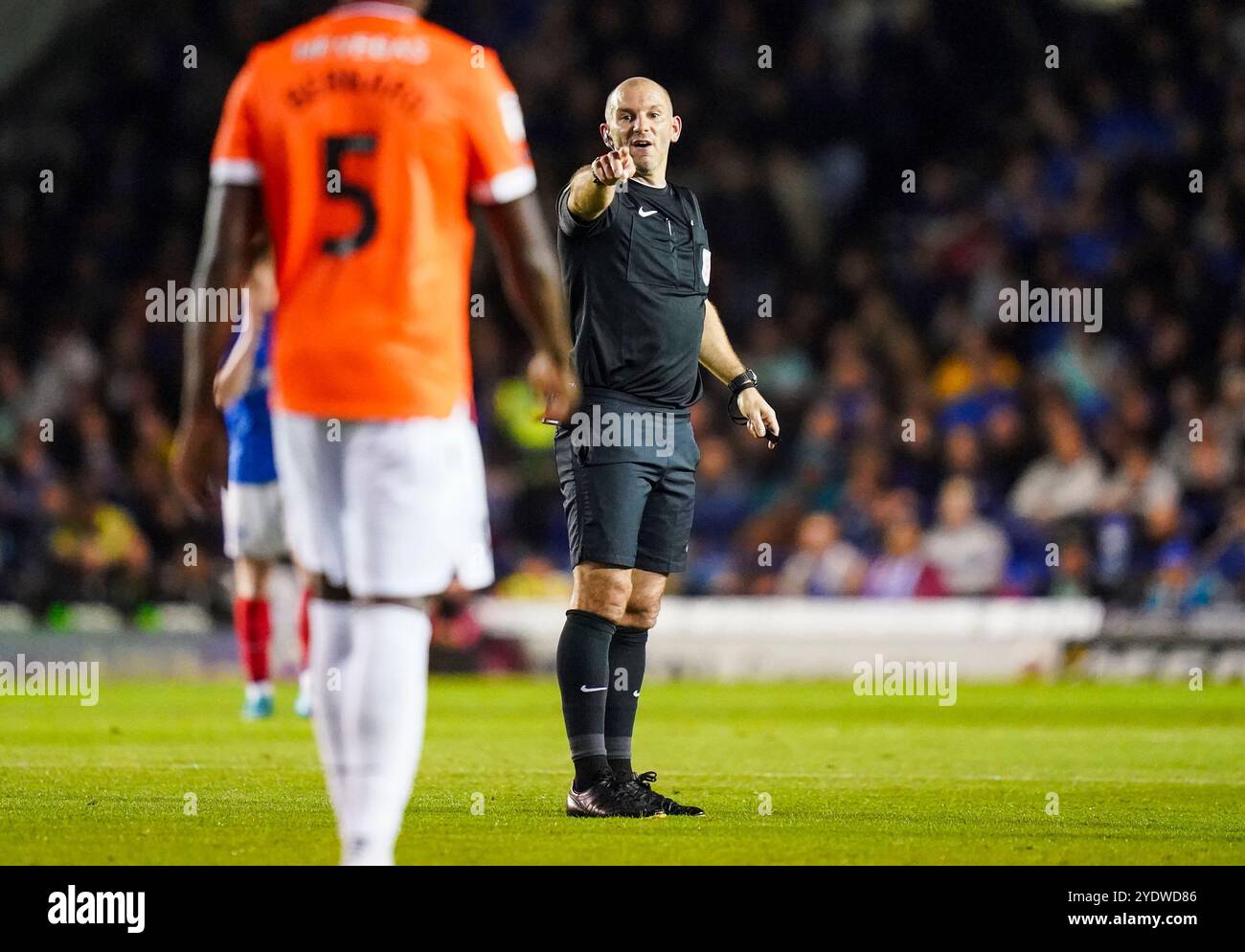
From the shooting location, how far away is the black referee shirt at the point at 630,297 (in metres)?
6.62

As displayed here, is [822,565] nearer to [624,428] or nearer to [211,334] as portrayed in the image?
[624,428]

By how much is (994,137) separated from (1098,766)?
457 inches

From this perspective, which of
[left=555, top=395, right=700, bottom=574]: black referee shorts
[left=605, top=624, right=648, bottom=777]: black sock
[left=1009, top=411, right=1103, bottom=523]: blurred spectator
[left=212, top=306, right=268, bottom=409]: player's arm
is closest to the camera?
[left=555, top=395, right=700, bottom=574]: black referee shorts

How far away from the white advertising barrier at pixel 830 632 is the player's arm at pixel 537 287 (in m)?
9.30

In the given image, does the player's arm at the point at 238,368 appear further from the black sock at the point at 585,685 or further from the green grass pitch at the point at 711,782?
the black sock at the point at 585,685

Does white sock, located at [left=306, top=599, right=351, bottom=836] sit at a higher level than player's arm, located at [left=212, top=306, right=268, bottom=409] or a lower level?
lower

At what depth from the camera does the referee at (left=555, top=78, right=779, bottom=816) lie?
6.45 meters

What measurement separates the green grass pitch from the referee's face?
2.22 metres

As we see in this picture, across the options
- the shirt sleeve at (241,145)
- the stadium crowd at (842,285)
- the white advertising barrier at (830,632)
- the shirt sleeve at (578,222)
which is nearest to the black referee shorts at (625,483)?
the shirt sleeve at (578,222)

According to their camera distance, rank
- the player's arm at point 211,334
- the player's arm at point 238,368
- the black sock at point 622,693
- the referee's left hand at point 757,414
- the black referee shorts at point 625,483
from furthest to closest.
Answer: the player's arm at point 238,368 < the referee's left hand at point 757,414 < the black sock at point 622,693 < the black referee shorts at point 625,483 < the player's arm at point 211,334

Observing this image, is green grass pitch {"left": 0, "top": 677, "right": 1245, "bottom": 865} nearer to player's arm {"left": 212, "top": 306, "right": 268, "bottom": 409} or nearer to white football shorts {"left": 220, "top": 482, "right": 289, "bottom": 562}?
white football shorts {"left": 220, "top": 482, "right": 289, "bottom": 562}

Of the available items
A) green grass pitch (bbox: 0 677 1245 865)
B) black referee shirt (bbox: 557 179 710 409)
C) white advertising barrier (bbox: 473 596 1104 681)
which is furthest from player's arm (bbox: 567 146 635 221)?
white advertising barrier (bbox: 473 596 1104 681)

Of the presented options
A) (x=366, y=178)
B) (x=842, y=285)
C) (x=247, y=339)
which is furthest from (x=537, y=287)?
(x=842, y=285)
